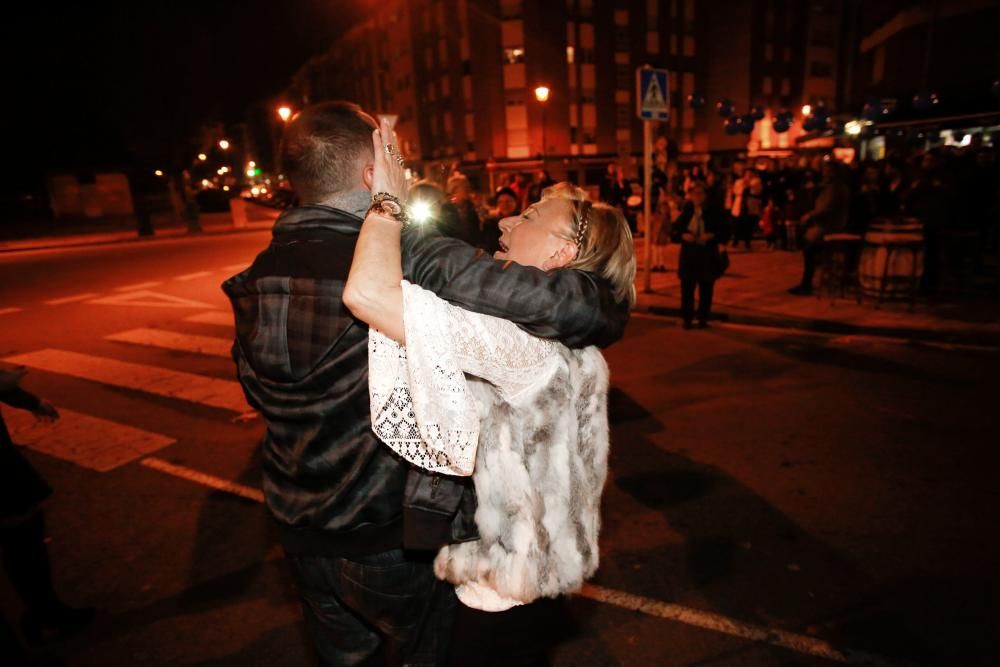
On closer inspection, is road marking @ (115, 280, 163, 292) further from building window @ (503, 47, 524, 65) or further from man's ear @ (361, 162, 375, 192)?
building window @ (503, 47, 524, 65)

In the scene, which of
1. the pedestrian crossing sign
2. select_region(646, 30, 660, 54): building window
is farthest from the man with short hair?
select_region(646, 30, 660, 54): building window

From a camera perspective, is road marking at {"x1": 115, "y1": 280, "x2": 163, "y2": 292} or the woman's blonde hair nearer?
the woman's blonde hair

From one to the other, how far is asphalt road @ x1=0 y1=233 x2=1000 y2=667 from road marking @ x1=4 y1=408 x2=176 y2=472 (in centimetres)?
3

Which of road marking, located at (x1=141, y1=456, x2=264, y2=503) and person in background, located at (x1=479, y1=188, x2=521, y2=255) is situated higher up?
person in background, located at (x1=479, y1=188, x2=521, y2=255)

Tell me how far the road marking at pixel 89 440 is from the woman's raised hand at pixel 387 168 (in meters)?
4.54

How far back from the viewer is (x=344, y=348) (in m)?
1.43

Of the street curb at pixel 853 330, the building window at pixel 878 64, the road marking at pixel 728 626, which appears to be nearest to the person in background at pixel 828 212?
the street curb at pixel 853 330

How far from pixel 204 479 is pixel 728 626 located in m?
3.66

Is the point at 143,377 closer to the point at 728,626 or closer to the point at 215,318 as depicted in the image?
the point at 215,318

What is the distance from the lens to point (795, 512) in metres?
3.66

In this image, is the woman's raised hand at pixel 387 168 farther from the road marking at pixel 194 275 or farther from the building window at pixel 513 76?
the building window at pixel 513 76

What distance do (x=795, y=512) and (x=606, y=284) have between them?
279 cm

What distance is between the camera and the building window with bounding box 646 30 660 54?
4597cm

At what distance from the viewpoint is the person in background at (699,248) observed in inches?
301
